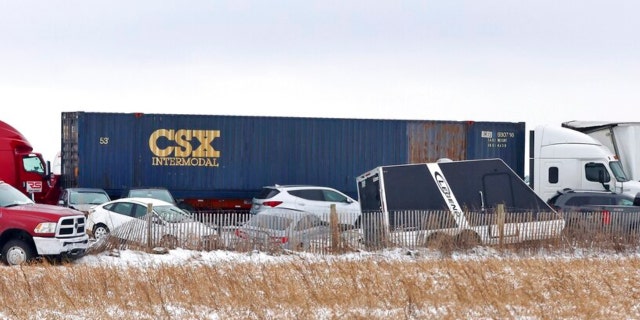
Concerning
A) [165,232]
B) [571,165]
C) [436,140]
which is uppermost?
[436,140]

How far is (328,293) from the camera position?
43.7ft

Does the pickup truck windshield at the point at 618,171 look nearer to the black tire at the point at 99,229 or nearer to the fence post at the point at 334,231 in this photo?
the fence post at the point at 334,231

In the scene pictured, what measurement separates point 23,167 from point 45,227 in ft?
37.7

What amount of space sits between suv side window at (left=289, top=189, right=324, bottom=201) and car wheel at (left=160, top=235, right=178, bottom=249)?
7.76 metres

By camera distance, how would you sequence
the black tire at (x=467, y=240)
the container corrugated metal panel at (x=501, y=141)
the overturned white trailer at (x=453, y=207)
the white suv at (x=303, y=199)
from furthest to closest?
1. the container corrugated metal panel at (x=501, y=141)
2. the white suv at (x=303, y=199)
3. the overturned white trailer at (x=453, y=207)
4. the black tire at (x=467, y=240)

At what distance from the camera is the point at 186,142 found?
97.0 ft

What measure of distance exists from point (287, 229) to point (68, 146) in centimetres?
1170

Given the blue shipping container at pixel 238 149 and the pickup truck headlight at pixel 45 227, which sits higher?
the blue shipping container at pixel 238 149

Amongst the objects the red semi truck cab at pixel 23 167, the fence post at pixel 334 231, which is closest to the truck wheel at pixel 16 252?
the fence post at pixel 334 231

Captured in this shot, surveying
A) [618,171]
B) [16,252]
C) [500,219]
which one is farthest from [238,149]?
[16,252]

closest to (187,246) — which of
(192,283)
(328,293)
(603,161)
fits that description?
(192,283)

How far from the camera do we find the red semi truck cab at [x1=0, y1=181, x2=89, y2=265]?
58.5 ft

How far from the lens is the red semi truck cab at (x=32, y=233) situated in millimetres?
17828

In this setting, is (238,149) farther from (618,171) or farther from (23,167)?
(618,171)
